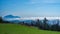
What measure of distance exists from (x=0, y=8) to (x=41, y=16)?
0.72m

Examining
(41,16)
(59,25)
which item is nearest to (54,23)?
(59,25)

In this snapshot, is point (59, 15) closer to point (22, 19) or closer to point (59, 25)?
point (59, 25)

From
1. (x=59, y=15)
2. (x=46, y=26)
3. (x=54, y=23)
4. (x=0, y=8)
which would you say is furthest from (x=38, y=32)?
(x=0, y=8)

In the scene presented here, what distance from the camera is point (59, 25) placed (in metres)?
1.99

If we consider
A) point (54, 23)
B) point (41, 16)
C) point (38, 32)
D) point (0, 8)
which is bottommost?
point (38, 32)

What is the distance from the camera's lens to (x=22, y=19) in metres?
2.02

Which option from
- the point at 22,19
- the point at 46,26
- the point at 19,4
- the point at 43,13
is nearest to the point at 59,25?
the point at 46,26

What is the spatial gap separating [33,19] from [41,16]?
148 mm

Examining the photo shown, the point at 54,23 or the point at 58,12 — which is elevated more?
the point at 58,12

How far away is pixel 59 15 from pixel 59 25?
0.57 feet

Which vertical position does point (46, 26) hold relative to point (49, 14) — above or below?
below

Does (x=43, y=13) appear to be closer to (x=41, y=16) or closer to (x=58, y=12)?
(x=41, y=16)

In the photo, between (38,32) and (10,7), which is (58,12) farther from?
(10,7)

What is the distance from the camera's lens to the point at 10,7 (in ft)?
6.56
